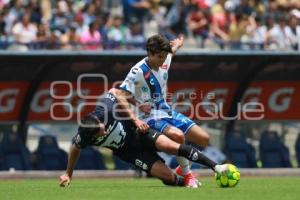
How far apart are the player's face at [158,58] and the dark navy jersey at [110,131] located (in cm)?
81

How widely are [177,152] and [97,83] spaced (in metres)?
7.24

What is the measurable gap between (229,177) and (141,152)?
1492 millimetres

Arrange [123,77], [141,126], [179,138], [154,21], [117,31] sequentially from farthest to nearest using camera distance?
[154,21] < [117,31] < [123,77] < [179,138] < [141,126]

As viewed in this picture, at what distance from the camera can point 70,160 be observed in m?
14.2

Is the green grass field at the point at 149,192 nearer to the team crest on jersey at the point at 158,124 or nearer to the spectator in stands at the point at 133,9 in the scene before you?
the team crest on jersey at the point at 158,124

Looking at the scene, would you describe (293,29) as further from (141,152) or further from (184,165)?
(141,152)

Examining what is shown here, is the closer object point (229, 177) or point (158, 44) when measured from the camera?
point (229, 177)

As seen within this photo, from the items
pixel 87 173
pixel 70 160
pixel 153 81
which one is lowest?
pixel 87 173

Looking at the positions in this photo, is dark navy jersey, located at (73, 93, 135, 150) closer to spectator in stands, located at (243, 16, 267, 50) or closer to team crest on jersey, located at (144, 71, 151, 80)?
team crest on jersey, located at (144, 71, 151, 80)

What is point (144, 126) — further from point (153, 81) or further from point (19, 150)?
point (19, 150)

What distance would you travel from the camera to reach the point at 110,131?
46.4 feet

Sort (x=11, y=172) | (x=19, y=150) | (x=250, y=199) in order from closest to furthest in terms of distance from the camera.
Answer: (x=250, y=199), (x=11, y=172), (x=19, y=150)

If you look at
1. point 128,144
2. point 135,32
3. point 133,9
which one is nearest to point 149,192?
point 128,144

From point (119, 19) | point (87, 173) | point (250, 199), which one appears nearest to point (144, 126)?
point (250, 199)
